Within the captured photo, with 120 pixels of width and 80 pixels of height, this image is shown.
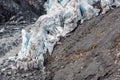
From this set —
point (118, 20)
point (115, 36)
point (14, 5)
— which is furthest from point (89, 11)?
point (14, 5)

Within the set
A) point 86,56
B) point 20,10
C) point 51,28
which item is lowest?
point 86,56

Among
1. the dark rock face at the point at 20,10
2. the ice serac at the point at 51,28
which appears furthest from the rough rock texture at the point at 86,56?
the dark rock face at the point at 20,10

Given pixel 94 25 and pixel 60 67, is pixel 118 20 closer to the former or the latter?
pixel 94 25

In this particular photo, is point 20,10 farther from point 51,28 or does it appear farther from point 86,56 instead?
point 86,56

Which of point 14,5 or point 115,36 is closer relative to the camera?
point 115,36

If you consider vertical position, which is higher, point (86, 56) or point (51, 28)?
point (51, 28)

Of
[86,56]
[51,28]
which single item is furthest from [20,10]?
[86,56]

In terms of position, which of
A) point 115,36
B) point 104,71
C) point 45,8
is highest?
point 45,8

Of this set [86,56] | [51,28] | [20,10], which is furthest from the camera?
[20,10]
